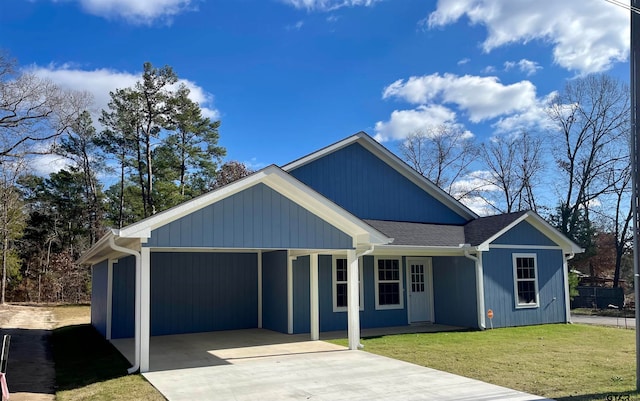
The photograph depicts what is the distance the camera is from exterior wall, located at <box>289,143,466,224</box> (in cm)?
1471

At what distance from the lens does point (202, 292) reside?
14109mm

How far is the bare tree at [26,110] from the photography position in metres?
24.2

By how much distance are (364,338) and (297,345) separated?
1868mm

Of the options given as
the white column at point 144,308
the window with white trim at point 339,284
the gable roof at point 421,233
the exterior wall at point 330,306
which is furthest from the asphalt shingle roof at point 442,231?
the white column at point 144,308

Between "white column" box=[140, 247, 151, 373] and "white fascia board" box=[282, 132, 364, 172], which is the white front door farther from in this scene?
"white column" box=[140, 247, 151, 373]

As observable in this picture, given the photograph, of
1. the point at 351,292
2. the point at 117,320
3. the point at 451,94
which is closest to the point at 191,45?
the point at 117,320

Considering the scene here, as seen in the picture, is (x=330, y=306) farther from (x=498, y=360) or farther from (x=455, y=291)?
(x=498, y=360)

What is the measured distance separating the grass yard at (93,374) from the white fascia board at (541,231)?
31.5ft

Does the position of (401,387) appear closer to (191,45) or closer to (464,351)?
(464,351)

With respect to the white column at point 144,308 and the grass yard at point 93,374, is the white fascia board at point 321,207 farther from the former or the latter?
the grass yard at point 93,374

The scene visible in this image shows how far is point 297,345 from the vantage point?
1128cm

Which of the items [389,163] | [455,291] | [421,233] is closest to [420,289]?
[455,291]

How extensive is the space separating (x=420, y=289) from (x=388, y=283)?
1.34 meters

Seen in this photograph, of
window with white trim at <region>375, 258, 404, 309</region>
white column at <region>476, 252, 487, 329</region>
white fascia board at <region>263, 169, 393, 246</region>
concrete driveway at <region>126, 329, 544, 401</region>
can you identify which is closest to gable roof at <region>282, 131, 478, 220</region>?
window with white trim at <region>375, 258, 404, 309</region>
